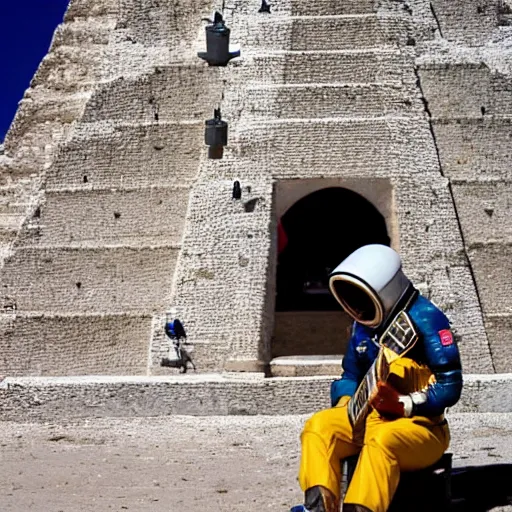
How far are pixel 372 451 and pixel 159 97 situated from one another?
19477mm

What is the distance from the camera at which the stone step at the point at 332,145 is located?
2197 cm

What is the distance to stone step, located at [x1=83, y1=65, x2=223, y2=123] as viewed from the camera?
25.2 metres

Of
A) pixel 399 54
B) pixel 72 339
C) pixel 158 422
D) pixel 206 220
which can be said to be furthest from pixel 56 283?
pixel 399 54

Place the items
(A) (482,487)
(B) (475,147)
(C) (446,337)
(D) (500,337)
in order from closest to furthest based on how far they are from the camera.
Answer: (C) (446,337) < (A) (482,487) < (D) (500,337) < (B) (475,147)

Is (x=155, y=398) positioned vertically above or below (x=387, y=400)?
below

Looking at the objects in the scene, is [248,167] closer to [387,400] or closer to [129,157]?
[129,157]

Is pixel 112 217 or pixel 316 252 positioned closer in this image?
pixel 112 217

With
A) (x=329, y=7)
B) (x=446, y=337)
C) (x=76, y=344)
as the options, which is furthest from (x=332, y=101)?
(x=446, y=337)

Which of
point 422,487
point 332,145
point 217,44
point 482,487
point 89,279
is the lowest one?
point 89,279

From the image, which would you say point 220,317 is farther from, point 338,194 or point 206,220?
point 338,194

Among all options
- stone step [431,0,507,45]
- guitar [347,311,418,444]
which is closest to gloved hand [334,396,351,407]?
guitar [347,311,418,444]

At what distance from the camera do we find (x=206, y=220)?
21.5 m

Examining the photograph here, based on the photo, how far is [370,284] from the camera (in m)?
7.57

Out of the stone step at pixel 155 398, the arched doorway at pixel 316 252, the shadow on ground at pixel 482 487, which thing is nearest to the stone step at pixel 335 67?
the arched doorway at pixel 316 252
